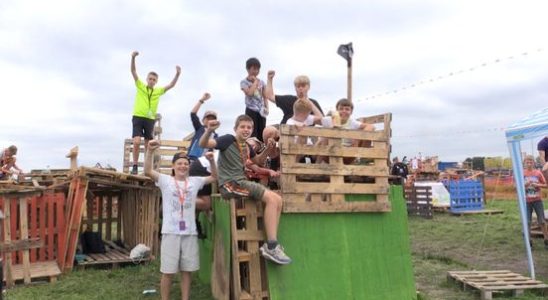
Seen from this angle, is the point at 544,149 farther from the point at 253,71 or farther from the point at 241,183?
the point at 241,183

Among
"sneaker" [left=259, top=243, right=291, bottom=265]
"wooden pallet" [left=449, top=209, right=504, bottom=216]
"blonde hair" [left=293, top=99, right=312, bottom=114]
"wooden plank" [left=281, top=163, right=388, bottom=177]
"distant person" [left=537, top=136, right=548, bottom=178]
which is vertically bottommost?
"wooden pallet" [left=449, top=209, right=504, bottom=216]

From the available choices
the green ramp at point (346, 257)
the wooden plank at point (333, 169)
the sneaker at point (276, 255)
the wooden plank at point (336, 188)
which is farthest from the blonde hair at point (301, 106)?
the sneaker at point (276, 255)

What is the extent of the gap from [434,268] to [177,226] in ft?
16.0

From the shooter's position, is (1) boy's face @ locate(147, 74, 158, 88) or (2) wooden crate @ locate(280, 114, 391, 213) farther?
(1) boy's face @ locate(147, 74, 158, 88)

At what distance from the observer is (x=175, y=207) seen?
18.0 ft

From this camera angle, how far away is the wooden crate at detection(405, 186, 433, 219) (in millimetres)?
16453

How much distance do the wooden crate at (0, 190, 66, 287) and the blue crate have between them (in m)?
14.5

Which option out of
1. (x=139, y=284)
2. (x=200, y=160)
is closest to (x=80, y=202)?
(x=139, y=284)

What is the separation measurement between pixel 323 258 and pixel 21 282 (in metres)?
4.86

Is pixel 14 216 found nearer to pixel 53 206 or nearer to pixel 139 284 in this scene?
pixel 53 206

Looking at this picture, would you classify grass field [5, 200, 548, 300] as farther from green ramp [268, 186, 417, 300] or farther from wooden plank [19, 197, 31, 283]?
green ramp [268, 186, 417, 300]

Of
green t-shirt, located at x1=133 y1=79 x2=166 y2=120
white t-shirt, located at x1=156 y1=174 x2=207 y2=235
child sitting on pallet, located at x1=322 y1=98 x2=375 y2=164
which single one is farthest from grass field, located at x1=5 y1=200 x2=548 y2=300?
green t-shirt, located at x1=133 y1=79 x2=166 y2=120

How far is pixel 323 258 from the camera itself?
17.8 feet

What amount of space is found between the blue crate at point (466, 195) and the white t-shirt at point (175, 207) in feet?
48.4
